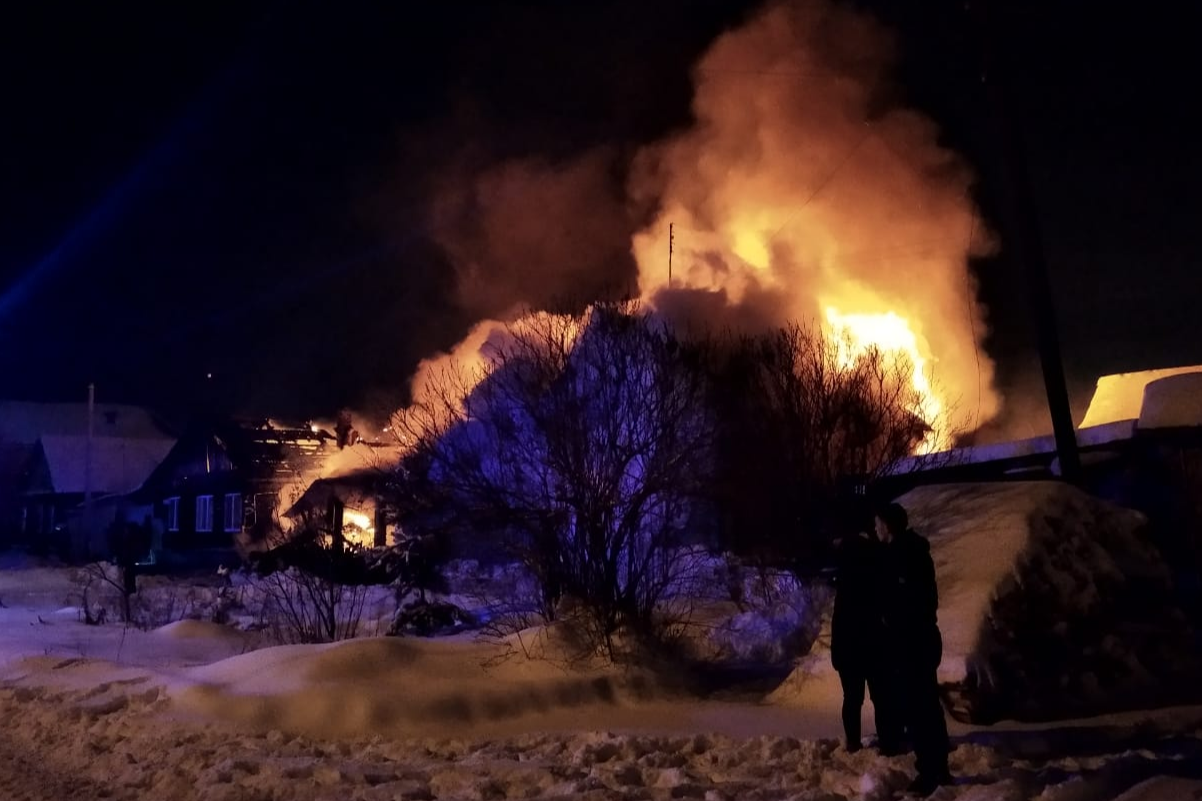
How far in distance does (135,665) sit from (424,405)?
14.7 ft

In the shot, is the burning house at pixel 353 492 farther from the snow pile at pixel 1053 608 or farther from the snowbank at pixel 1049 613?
the snow pile at pixel 1053 608

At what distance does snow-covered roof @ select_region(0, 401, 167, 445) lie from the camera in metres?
68.6

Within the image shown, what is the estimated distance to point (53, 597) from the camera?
24.9 m

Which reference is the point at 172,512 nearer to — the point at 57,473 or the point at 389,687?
the point at 57,473

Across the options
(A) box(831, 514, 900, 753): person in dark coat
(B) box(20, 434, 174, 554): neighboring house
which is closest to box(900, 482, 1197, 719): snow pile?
(A) box(831, 514, 900, 753): person in dark coat

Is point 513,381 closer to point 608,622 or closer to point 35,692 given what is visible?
point 608,622

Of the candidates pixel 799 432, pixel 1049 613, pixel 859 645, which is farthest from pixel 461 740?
Answer: pixel 799 432

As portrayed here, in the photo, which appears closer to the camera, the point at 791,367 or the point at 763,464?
the point at 763,464

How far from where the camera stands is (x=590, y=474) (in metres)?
11.3

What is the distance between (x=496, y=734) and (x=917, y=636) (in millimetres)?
3764

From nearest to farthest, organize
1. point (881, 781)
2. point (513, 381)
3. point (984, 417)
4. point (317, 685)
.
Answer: point (881, 781), point (317, 685), point (513, 381), point (984, 417)

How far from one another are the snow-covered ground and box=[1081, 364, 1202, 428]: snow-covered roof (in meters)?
18.9

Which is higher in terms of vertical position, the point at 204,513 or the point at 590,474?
the point at 204,513

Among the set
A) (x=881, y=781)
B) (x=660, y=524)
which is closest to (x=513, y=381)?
(x=660, y=524)
